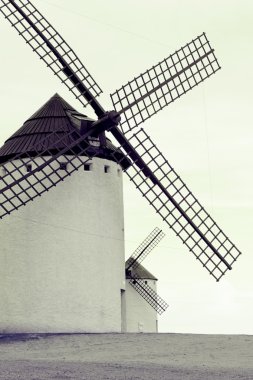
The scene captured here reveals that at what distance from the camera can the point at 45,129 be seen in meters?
28.8

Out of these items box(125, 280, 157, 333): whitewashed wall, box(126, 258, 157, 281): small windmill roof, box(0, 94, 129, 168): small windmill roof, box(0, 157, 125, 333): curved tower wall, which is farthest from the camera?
box(126, 258, 157, 281): small windmill roof

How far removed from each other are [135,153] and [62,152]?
2542mm

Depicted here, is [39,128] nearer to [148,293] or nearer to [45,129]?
[45,129]

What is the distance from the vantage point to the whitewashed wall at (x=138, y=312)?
115 feet

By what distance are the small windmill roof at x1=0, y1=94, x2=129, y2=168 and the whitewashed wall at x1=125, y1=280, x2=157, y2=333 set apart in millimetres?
8277

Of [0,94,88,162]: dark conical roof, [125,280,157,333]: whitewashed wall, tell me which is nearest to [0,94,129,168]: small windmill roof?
[0,94,88,162]: dark conical roof

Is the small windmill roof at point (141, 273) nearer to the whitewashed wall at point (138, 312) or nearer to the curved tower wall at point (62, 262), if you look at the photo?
the whitewashed wall at point (138, 312)

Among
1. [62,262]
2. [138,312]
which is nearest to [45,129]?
[62,262]

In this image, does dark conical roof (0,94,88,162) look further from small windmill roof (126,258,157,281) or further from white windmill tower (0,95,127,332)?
small windmill roof (126,258,157,281)

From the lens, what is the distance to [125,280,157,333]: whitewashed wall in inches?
1378

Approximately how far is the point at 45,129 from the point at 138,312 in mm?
10768

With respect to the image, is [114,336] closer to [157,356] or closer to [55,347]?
[55,347]

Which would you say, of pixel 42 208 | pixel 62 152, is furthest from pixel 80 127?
pixel 42 208

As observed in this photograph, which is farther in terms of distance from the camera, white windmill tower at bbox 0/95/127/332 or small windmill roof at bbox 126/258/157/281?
small windmill roof at bbox 126/258/157/281
